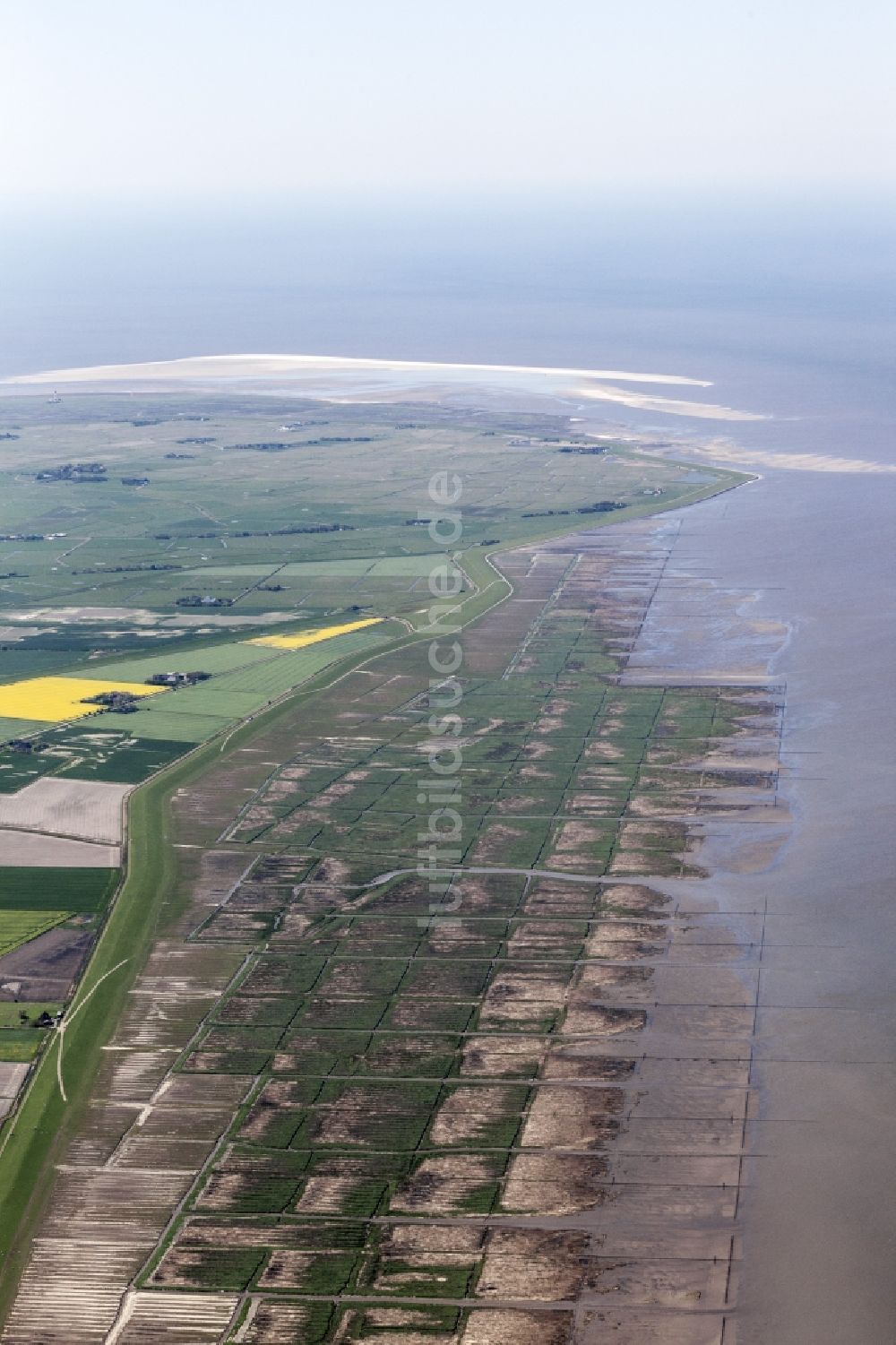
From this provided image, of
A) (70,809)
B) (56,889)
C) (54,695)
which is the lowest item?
(56,889)

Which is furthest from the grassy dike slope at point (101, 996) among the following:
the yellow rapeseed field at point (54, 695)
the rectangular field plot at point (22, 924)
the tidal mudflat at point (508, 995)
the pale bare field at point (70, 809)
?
the yellow rapeseed field at point (54, 695)

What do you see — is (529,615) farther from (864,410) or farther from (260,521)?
(864,410)

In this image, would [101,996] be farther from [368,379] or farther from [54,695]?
[368,379]

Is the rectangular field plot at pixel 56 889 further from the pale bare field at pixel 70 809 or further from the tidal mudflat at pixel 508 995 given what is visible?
the pale bare field at pixel 70 809

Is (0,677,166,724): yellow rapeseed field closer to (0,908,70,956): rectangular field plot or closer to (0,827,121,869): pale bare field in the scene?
(0,827,121,869): pale bare field

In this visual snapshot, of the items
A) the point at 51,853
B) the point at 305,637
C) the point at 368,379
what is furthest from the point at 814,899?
the point at 368,379
